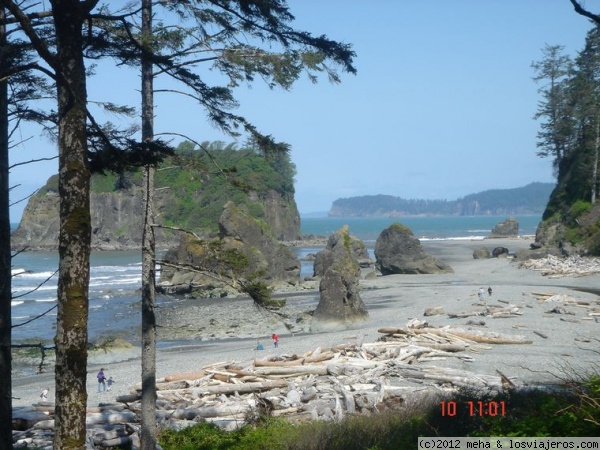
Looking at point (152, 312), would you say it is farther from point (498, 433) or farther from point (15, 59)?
point (498, 433)

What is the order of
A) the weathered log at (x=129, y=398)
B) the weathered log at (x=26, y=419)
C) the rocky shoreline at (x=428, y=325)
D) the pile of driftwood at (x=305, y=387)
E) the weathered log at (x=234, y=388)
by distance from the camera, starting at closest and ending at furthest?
1. the weathered log at (x=26, y=419)
2. the pile of driftwood at (x=305, y=387)
3. the weathered log at (x=129, y=398)
4. the weathered log at (x=234, y=388)
5. the rocky shoreline at (x=428, y=325)

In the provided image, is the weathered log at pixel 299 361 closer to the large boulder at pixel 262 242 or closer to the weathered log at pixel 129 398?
the weathered log at pixel 129 398

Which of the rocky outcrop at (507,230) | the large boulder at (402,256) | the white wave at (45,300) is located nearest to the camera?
the white wave at (45,300)

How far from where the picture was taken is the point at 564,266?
137ft

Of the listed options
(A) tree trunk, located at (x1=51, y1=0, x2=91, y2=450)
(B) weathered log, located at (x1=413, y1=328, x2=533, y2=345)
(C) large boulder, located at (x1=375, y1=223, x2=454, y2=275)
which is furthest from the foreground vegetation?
(C) large boulder, located at (x1=375, y1=223, x2=454, y2=275)

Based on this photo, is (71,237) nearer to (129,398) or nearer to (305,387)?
(129,398)

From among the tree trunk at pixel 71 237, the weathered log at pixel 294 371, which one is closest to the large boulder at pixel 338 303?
the weathered log at pixel 294 371

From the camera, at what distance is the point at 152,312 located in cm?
1049

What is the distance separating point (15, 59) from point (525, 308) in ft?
72.3

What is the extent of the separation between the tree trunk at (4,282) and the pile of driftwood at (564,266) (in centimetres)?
3574

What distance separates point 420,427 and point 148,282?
4793mm

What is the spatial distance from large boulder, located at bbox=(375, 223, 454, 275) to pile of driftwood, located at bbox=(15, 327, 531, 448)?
33914 mm

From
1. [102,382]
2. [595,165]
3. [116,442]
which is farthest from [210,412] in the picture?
[595,165]

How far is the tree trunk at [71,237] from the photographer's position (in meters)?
5.61
